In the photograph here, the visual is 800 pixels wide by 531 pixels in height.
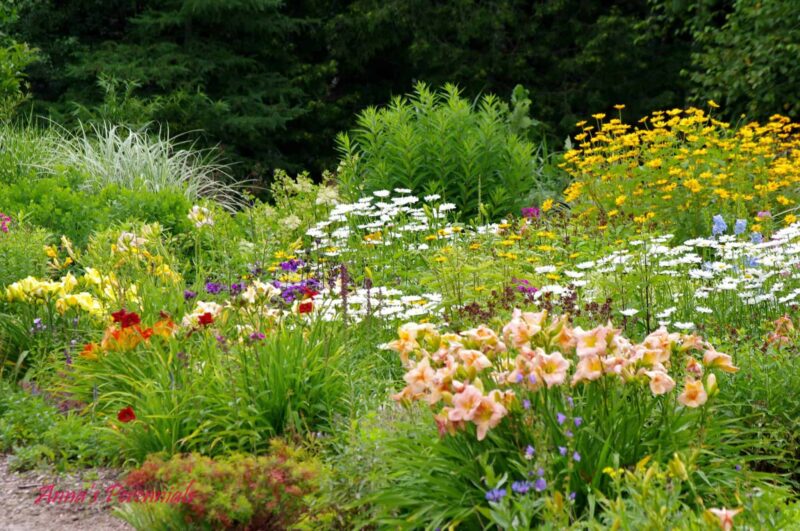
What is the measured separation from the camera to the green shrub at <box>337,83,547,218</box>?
370 inches

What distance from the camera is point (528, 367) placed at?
3182 mm

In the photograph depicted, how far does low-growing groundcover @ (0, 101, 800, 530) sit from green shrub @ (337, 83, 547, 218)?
1.48 metres

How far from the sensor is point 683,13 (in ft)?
51.7

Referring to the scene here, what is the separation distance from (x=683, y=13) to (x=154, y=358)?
43.5ft

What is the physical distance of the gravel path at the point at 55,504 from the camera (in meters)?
4.09

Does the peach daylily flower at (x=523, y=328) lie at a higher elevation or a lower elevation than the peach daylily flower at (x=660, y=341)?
higher

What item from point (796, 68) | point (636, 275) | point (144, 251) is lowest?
point (636, 275)

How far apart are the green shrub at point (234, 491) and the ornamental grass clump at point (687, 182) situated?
477cm

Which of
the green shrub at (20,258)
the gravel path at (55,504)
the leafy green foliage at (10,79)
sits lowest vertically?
the gravel path at (55,504)

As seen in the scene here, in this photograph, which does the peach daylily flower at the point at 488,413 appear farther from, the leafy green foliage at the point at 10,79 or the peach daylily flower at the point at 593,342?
the leafy green foliage at the point at 10,79

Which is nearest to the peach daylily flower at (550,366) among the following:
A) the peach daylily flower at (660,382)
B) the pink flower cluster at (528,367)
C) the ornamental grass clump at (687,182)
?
the pink flower cluster at (528,367)

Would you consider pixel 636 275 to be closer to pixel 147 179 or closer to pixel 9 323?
pixel 9 323

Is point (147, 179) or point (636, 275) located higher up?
point (147, 179)

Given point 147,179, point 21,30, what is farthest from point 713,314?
point 21,30
